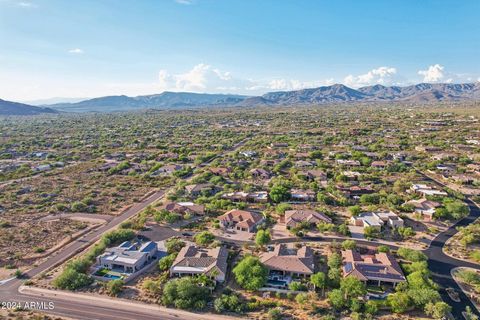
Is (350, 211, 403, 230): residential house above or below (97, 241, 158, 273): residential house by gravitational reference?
above

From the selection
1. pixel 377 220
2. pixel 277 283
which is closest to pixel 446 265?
pixel 377 220

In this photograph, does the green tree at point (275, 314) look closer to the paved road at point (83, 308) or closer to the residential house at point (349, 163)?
the paved road at point (83, 308)

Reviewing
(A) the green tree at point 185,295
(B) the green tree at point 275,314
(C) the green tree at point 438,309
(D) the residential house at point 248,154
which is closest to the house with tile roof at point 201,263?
(A) the green tree at point 185,295

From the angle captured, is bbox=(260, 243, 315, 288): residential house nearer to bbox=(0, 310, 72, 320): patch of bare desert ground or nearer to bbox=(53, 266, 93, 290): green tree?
bbox=(53, 266, 93, 290): green tree

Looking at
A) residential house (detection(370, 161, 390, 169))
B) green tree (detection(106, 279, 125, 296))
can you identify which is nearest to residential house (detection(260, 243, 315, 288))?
green tree (detection(106, 279, 125, 296))

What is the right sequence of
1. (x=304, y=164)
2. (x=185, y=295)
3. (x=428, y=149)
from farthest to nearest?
(x=428, y=149) < (x=304, y=164) < (x=185, y=295)

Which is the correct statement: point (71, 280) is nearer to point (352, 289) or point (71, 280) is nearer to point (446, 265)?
point (352, 289)
